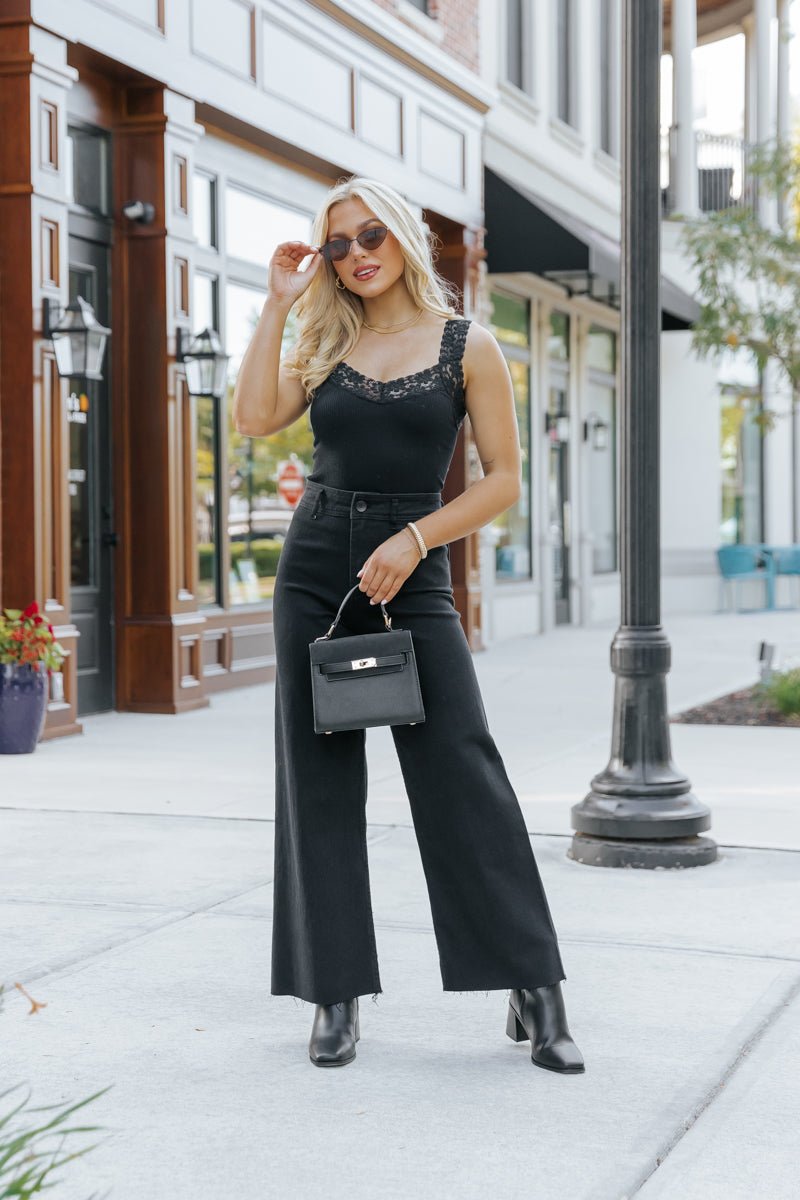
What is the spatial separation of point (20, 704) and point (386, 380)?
5391 mm

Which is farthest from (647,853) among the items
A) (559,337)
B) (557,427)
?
(559,337)

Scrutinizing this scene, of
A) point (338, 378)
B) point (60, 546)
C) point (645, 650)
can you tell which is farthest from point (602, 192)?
point (338, 378)

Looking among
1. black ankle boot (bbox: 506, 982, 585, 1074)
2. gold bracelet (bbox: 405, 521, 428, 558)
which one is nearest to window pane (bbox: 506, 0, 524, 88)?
gold bracelet (bbox: 405, 521, 428, 558)

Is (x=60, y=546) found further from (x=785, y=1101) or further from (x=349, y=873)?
(x=785, y=1101)

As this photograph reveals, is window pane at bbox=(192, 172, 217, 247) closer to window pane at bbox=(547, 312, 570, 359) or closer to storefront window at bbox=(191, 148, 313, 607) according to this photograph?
storefront window at bbox=(191, 148, 313, 607)

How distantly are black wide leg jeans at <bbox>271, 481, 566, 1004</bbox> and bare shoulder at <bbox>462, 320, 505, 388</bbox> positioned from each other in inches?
11.6

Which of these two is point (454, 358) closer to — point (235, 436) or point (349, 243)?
point (349, 243)

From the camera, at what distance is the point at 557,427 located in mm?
18812

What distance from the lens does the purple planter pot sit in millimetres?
8531

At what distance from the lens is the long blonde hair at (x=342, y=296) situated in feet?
11.9

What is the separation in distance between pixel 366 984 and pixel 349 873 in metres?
0.25

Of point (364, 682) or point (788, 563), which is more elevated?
point (788, 563)

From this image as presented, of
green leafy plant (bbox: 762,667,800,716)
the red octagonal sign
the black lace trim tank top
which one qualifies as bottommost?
green leafy plant (bbox: 762,667,800,716)

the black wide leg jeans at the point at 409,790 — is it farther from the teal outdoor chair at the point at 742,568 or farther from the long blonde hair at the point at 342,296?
the teal outdoor chair at the point at 742,568
